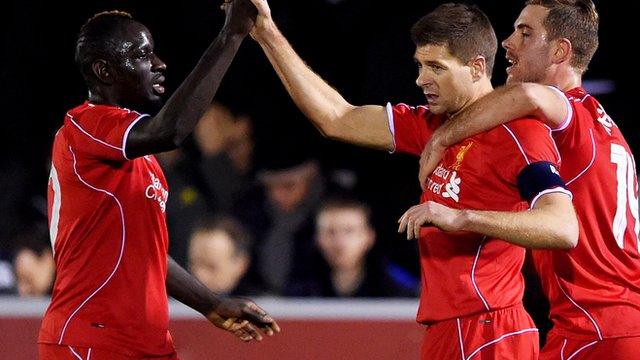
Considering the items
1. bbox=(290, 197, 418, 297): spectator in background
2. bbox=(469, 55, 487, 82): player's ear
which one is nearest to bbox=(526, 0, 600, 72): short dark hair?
bbox=(469, 55, 487, 82): player's ear

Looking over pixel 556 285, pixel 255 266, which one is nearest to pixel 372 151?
pixel 255 266

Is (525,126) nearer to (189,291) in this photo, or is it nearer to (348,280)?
(189,291)

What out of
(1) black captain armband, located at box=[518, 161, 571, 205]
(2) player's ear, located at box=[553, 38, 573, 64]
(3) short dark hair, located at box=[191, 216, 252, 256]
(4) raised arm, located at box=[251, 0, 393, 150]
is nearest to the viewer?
(1) black captain armband, located at box=[518, 161, 571, 205]

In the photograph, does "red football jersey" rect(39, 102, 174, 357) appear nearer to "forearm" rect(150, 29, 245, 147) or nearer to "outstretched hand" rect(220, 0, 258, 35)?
"forearm" rect(150, 29, 245, 147)

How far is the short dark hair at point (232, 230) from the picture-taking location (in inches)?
256

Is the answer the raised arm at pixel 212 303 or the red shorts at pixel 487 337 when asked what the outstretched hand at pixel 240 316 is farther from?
the red shorts at pixel 487 337

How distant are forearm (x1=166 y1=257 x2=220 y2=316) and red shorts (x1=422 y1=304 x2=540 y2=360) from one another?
885 millimetres

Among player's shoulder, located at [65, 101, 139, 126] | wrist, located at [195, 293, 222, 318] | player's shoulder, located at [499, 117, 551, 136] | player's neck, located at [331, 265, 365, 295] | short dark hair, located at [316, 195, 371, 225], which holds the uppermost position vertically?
player's shoulder, located at [65, 101, 139, 126]

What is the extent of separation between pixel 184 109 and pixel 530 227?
108cm

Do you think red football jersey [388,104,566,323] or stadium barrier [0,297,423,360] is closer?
red football jersey [388,104,566,323]

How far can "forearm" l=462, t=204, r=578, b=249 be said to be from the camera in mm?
3580

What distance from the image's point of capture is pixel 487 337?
3820 millimetres

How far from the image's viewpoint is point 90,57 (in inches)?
160

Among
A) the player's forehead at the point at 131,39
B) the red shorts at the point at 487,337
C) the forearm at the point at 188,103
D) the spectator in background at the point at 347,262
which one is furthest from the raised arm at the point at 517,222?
the spectator in background at the point at 347,262
